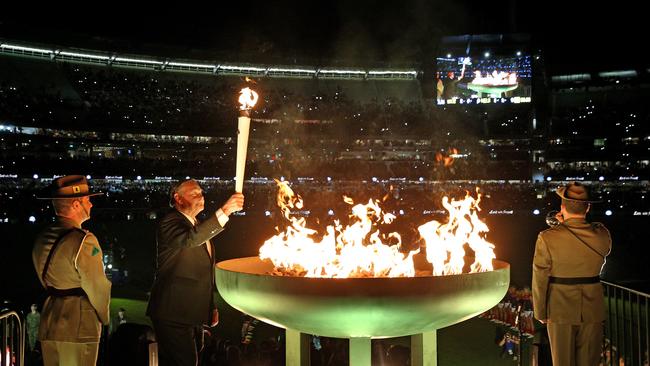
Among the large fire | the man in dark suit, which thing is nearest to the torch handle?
the man in dark suit

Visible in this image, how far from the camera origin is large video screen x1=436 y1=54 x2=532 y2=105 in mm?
24422

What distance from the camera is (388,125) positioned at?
27.4 metres

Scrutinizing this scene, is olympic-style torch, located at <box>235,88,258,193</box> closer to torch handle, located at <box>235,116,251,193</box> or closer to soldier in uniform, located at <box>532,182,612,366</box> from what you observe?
torch handle, located at <box>235,116,251,193</box>

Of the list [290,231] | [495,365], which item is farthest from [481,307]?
[495,365]

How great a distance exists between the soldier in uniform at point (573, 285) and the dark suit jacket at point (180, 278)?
8.04ft

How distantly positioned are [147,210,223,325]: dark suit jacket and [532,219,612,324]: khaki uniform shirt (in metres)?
2.42

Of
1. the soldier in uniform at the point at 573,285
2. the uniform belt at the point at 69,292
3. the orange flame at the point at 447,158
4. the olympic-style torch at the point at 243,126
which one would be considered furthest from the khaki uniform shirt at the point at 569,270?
the orange flame at the point at 447,158

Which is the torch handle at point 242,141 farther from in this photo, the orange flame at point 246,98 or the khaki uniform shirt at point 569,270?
the khaki uniform shirt at point 569,270

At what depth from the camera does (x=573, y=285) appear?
4.52 meters

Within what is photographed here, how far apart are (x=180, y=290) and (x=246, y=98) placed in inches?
57.3

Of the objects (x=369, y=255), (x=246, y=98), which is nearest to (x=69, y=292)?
(x=246, y=98)

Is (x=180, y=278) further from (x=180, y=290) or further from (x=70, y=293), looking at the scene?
(x=70, y=293)

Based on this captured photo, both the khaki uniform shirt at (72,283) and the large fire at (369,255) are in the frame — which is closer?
the khaki uniform shirt at (72,283)

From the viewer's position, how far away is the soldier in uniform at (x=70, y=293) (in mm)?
3830
